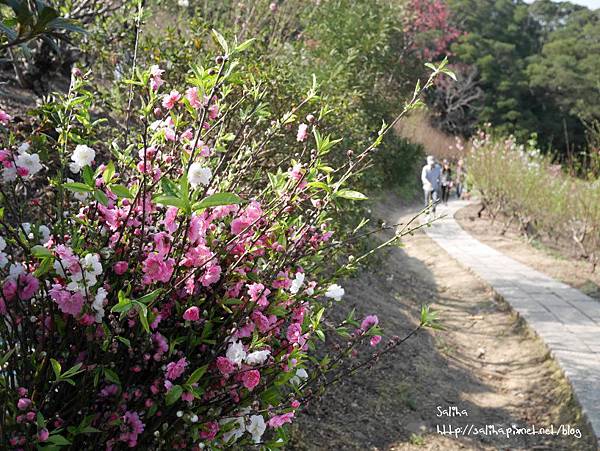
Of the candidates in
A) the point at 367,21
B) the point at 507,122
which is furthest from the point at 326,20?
the point at 507,122

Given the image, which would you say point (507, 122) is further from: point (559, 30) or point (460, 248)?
point (460, 248)

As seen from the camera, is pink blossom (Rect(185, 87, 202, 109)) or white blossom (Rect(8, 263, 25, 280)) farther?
pink blossom (Rect(185, 87, 202, 109))

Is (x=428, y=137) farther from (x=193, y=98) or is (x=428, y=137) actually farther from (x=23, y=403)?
(x=23, y=403)

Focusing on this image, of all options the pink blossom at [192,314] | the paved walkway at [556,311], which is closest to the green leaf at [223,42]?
the pink blossom at [192,314]

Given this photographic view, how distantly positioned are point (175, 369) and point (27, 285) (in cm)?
39

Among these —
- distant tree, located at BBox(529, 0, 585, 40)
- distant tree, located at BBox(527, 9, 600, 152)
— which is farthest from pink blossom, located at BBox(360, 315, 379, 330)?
distant tree, located at BBox(529, 0, 585, 40)

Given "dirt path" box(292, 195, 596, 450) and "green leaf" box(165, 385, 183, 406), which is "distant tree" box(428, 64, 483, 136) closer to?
"dirt path" box(292, 195, 596, 450)

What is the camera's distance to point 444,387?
4898mm

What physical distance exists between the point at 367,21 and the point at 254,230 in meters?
7.00

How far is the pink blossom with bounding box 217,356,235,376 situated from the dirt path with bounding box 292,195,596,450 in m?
1.92

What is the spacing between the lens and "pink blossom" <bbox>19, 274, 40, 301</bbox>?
54.1 inches

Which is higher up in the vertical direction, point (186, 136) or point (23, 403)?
point (186, 136)

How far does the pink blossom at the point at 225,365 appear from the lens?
1.48 metres

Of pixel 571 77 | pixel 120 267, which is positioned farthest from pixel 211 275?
pixel 571 77
